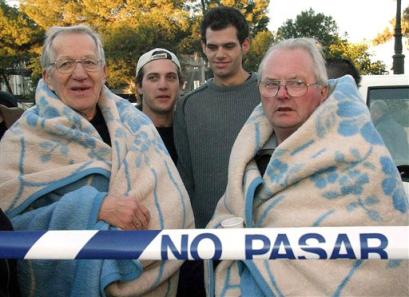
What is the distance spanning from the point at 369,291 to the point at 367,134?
0.53 meters

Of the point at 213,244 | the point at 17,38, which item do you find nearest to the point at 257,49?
the point at 17,38

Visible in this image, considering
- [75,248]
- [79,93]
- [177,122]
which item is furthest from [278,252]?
[177,122]

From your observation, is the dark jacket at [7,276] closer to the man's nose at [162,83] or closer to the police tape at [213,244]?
the police tape at [213,244]

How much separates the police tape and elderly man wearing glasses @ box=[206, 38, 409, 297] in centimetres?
48

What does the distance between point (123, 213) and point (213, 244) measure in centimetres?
68

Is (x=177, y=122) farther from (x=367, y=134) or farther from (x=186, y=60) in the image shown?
(x=186, y=60)

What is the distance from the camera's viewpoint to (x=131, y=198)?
6.45ft

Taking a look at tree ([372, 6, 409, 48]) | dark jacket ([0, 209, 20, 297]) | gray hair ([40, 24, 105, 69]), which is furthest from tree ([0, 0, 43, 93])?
dark jacket ([0, 209, 20, 297])

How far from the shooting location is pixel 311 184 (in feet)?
6.04

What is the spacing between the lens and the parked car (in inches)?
126

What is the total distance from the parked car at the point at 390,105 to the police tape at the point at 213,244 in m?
2.04

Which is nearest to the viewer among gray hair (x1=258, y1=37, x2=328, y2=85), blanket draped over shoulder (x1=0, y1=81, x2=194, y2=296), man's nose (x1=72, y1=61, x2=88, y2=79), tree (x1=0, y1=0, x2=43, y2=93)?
blanket draped over shoulder (x1=0, y1=81, x2=194, y2=296)

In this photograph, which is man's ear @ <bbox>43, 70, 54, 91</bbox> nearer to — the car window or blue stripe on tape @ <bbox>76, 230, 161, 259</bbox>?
blue stripe on tape @ <bbox>76, 230, 161, 259</bbox>

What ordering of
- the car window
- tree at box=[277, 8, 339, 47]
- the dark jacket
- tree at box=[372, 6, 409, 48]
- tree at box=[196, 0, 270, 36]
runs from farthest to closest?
tree at box=[277, 8, 339, 47], tree at box=[196, 0, 270, 36], tree at box=[372, 6, 409, 48], the car window, the dark jacket
